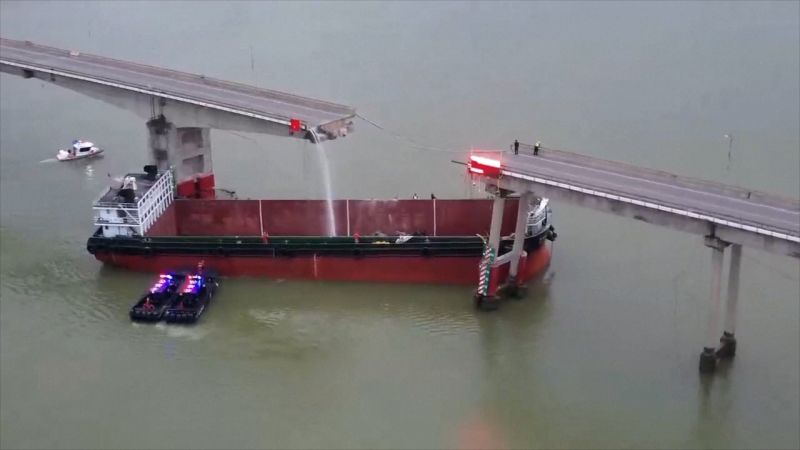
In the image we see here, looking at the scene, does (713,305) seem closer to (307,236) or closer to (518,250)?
(518,250)

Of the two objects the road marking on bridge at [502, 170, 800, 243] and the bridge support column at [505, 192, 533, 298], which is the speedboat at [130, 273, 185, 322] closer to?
the bridge support column at [505, 192, 533, 298]

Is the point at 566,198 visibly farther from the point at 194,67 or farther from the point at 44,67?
the point at 194,67

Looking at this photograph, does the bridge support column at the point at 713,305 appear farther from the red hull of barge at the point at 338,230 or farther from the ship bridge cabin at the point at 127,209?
the ship bridge cabin at the point at 127,209

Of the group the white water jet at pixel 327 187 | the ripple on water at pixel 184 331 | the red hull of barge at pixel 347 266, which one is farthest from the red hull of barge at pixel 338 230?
the ripple on water at pixel 184 331

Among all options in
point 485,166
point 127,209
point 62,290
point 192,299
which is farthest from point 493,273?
point 62,290

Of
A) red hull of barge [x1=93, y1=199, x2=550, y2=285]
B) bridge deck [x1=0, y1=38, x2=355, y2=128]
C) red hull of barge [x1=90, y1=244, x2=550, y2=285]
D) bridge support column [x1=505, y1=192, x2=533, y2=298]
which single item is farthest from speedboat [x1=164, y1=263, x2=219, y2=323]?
bridge support column [x1=505, y1=192, x2=533, y2=298]

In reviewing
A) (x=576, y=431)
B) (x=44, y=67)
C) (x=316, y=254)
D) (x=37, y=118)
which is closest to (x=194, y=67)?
(x=37, y=118)
